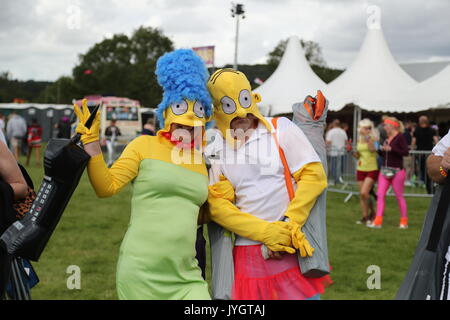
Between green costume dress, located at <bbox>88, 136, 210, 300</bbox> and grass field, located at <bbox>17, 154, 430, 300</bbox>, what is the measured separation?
2646 mm

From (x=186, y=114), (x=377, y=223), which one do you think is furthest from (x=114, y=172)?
(x=377, y=223)

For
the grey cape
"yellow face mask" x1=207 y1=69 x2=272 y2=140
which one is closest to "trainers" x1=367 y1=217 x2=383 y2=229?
the grey cape

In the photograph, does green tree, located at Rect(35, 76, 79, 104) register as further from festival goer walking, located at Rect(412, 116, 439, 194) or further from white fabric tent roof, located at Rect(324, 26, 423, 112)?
festival goer walking, located at Rect(412, 116, 439, 194)

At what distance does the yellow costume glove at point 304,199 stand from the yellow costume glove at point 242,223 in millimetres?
42

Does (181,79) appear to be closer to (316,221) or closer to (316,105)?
(316,105)

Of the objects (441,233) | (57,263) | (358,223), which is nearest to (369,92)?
(358,223)

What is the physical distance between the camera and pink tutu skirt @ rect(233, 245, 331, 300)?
2.91m

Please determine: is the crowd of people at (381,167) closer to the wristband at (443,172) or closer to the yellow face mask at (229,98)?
the wristband at (443,172)

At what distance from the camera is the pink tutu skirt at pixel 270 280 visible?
291 cm

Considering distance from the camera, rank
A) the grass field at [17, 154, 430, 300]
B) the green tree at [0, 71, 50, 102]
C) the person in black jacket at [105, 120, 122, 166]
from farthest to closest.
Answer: the green tree at [0, 71, 50, 102] → the person in black jacket at [105, 120, 122, 166] → the grass field at [17, 154, 430, 300]

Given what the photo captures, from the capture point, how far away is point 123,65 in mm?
57688
